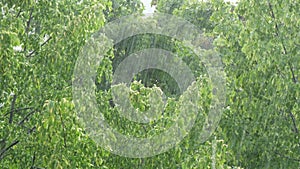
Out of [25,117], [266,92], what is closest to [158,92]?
[266,92]

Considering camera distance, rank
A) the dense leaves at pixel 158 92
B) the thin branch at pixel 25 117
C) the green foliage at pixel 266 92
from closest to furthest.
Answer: the dense leaves at pixel 158 92, the green foliage at pixel 266 92, the thin branch at pixel 25 117

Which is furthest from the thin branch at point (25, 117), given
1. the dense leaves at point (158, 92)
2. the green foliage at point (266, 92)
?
the green foliage at point (266, 92)

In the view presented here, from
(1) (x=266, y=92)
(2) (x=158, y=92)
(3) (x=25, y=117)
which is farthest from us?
(3) (x=25, y=117)

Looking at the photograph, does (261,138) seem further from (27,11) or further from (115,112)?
(27,11)

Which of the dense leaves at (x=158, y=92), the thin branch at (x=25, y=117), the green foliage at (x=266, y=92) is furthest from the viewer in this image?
the thin branch at (x=25, y=117)

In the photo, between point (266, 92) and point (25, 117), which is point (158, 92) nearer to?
point (266, 92)

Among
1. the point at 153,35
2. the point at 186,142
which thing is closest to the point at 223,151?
the point at 186,142

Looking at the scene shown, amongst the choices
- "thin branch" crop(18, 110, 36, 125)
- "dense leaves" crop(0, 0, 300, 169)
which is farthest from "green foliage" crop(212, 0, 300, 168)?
"thin branch" crop(18, 110, 36, 125)

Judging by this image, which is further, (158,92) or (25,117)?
(25,117)

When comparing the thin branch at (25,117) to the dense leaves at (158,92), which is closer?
the dense leaves at (158,92)

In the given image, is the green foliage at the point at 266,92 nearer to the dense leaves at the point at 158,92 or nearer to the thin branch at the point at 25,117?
the dense leaves at the point at 158,92

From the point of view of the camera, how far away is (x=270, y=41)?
5949 millimetres

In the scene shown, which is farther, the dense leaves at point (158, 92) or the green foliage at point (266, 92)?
the green foliage at point (266, 92)

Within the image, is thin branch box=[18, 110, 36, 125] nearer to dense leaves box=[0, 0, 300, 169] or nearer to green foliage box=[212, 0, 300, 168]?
dense leaves box=[0, 0, 300, 169]
